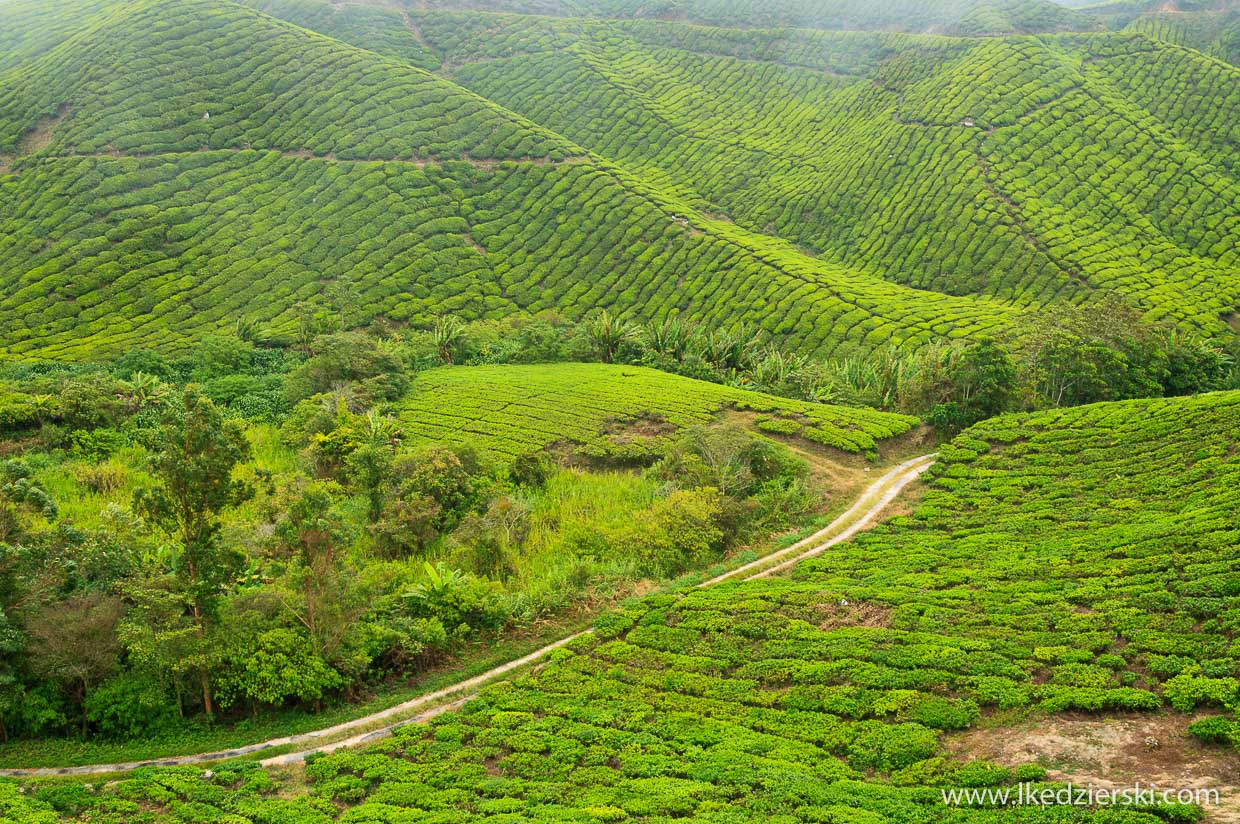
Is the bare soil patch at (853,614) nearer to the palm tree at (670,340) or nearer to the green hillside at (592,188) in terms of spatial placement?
the palm tree at (670,340)

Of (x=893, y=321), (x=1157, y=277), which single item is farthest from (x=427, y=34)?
(x=1157, y=277)

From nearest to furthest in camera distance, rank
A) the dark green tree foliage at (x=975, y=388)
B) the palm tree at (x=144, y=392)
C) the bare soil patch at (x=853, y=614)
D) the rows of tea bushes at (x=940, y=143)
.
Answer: the bare soil patch at (x=853, y=614), the dark green tree foliage at (x=975, y=388), the palm tree at (x=144, y=392), the rows of tea bushes at (x=940, y=143)

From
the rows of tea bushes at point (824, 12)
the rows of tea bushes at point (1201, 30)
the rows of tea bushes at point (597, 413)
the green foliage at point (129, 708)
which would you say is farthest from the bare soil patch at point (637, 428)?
the rows of tea bushes at point (1201, 30)

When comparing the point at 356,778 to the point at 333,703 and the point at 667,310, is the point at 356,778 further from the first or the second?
the point at 667,310

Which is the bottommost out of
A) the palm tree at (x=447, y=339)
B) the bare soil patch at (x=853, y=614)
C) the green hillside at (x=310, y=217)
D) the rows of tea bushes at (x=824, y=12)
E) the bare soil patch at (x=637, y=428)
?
the bare soil patch at (x=637, y=428)

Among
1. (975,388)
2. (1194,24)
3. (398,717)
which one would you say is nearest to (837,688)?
(398,717)

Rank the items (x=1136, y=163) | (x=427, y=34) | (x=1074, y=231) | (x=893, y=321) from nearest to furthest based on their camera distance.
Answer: (x=893, y=321) → (x=1074, y=231) → (x=1136, y=163) → (x=427, y=34)

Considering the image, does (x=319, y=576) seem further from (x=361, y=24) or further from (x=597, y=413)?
(x=361, y=24)
